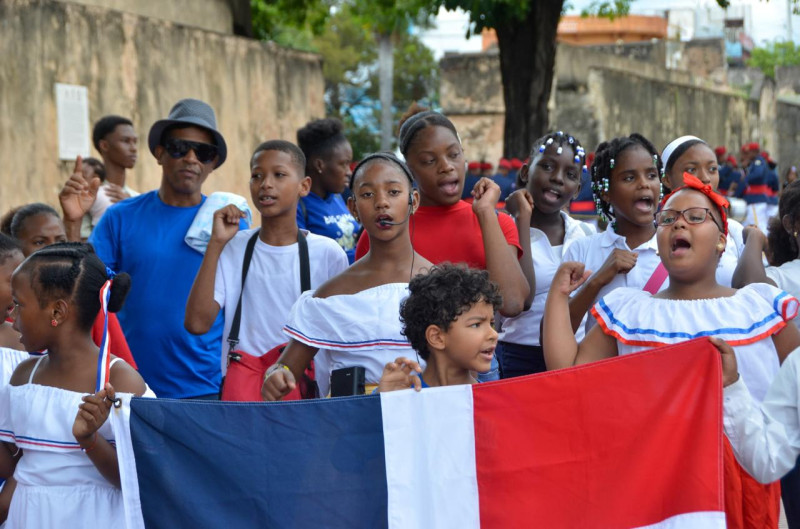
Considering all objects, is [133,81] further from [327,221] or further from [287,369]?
[287,369]

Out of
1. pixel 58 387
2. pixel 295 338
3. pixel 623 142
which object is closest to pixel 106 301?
pixel 58 387

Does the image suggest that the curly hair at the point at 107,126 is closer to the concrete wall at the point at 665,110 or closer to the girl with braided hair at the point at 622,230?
the girl with braided hair at the point at 622,230

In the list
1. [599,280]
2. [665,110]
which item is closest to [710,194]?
[599,280]

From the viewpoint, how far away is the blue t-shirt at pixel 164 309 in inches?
209

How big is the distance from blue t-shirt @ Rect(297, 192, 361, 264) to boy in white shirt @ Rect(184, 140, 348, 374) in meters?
1.57

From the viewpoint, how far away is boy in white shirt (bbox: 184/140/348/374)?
15.5 ft

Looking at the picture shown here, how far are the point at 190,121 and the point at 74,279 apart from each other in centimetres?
178

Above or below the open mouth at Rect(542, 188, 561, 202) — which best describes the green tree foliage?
above

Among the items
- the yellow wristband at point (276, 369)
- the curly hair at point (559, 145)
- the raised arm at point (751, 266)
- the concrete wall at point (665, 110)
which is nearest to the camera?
the yellow wristband at point (276, 369)

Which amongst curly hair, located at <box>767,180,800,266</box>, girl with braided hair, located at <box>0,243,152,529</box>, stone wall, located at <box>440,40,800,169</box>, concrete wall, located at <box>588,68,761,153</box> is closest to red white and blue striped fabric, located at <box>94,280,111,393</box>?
girl with braided hair, located at <box>0,243,152,529</box>

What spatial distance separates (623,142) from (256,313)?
1.85 meters

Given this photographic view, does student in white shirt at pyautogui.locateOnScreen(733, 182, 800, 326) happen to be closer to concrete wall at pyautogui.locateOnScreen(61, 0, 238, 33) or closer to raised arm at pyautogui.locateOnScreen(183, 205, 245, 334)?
raised arm at pyautogui.locateOnScreen(183, 205, 245, 334)

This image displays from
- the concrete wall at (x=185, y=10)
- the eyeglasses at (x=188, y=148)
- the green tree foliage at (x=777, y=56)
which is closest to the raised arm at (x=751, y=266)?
the eyeglasses at (x=188, y=148)

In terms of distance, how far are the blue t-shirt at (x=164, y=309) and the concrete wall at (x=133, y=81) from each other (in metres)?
4.74
